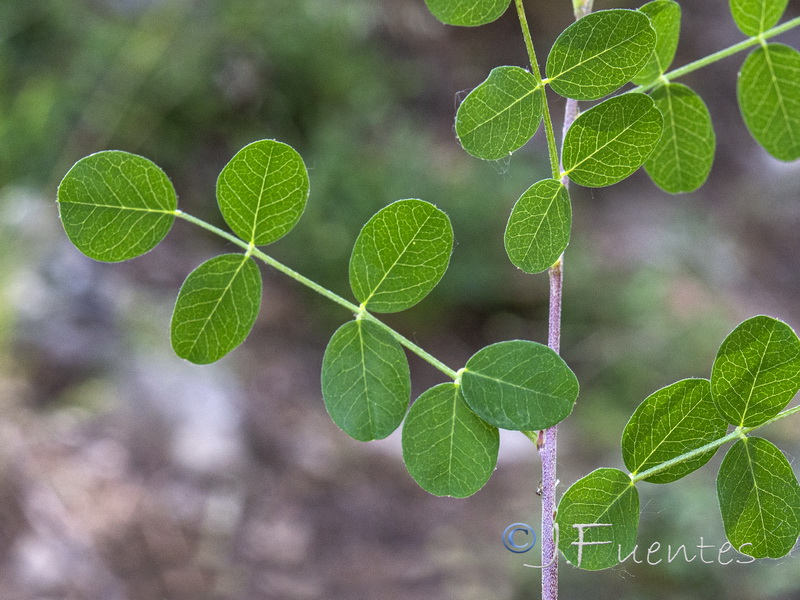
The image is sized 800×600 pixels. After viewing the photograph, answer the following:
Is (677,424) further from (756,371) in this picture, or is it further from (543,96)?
(543,96)

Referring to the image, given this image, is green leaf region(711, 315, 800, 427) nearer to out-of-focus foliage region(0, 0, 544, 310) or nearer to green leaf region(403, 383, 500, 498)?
green leaf region(403, 383, 500, 498)

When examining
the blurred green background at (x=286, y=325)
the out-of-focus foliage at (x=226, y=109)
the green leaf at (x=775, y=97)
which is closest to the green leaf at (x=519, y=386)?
the green leaf at (x=775, y=97)

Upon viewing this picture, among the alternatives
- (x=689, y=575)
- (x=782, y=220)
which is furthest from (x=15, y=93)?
(x=782, y=220)

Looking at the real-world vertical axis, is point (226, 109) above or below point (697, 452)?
above

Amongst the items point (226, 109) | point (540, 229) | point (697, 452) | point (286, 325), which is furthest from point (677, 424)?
point (226, 109)

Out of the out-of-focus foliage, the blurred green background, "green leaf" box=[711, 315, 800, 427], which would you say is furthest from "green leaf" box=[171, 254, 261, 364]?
the out-of-focus foliage
